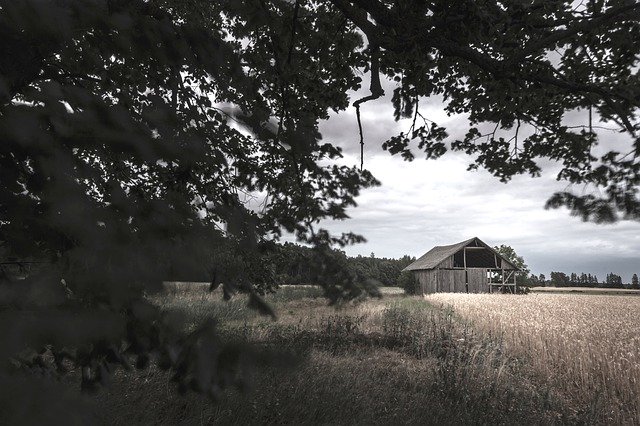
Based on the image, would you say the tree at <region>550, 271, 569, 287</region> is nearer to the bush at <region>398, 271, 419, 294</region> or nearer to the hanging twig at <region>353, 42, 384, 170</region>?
the bush at <region>398, 271, 419, 294</region>

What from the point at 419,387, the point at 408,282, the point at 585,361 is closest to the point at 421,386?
the point at 419,387

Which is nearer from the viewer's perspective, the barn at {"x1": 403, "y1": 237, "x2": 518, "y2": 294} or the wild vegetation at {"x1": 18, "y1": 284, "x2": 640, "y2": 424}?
the wild vegetation at {"x1": 18, "y1": 284, "x2": 640, "y2": 424}

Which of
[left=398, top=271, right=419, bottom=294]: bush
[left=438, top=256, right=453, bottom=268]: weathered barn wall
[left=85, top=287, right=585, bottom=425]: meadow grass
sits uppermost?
[left=438, top=256, right=453, bottom=268]: weathered barn wall

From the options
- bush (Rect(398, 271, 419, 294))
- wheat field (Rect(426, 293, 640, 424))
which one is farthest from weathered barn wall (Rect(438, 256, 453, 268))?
wheat field (Rect(426, 293, 640, 424))

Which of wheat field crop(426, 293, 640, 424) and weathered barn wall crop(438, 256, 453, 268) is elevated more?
weathered barn wall crop(438, 256, 453, 268)

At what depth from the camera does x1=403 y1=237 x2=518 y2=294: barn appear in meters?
37.7

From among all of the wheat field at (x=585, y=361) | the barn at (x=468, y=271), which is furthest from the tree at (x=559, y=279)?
the wheat field at (x=585, y=361)

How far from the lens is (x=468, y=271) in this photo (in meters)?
38.0

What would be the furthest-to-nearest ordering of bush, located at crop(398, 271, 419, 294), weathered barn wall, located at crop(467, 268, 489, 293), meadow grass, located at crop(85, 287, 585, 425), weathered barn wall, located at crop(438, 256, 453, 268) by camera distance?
1. bush, located at crop(398, 271, 419, 294)
2. weathered barn wall, located at crop(438, 256, 453, 268)
3. weathered barn wall, located at crop(467, 268, 489, 293)
4. meadow grass, located at crop(85, 287, 585, 425)

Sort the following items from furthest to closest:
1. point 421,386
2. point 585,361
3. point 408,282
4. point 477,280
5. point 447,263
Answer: point 408,282 → point 447,263 → point 477,280 → point 585,361 → point 421,386

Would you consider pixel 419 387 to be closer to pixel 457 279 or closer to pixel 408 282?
pixel 457 279

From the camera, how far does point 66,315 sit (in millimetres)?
585

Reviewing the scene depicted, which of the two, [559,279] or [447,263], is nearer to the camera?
[447,263]

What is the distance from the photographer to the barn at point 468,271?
37.7m
